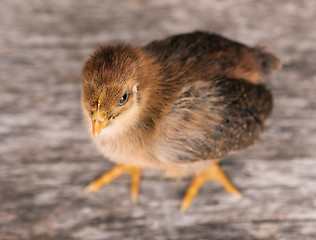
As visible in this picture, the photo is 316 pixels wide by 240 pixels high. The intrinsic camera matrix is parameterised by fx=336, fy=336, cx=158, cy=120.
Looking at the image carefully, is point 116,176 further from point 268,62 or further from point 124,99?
point 268,62

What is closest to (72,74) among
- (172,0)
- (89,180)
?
(89,180)

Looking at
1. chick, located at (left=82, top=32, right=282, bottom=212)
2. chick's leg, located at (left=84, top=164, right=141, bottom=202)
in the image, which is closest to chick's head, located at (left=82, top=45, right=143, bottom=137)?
chick, located at (left=82, top=32, right=282, bottom=212)

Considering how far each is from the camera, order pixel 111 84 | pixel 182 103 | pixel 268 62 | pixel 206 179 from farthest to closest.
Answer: pixel 206 179
pixel 268 62
pixel 182 103
pixel 111 84

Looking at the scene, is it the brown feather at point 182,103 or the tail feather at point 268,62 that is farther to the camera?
the tail feather at point 268,62

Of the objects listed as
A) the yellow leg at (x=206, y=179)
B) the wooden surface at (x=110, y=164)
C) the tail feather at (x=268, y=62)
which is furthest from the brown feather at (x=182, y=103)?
the wooden surface at (x=110, y=164)

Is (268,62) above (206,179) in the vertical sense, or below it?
above

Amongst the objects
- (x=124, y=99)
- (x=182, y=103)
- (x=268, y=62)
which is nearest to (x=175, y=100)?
(x=182, y=103)

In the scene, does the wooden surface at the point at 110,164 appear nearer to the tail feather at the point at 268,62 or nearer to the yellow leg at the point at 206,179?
the yellow leg at the point at 206,179
